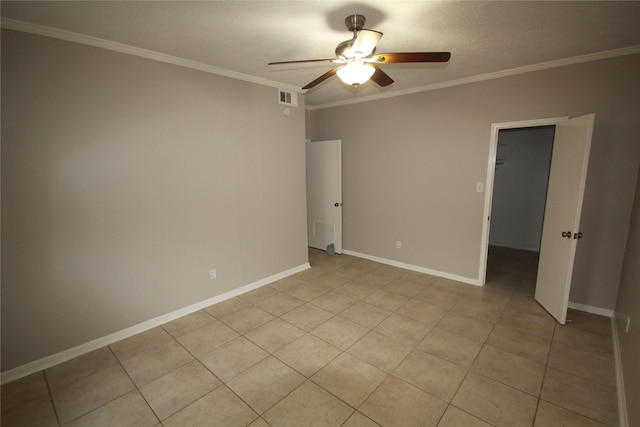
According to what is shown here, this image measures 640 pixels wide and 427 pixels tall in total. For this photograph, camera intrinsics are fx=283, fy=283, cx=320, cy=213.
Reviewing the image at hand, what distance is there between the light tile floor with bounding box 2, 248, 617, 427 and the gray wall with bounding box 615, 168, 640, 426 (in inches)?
7.5

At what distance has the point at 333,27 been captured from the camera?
218cm

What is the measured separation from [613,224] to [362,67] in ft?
9.90

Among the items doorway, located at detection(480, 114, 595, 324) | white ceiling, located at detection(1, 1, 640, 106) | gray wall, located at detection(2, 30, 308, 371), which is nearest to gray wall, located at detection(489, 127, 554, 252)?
doorway, located at detection(480, 114, 595, 324)

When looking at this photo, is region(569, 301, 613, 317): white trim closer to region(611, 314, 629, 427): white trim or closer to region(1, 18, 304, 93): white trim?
region(611, 314, 629, 427): white trim

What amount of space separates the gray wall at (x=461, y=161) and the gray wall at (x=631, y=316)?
0.28 metres

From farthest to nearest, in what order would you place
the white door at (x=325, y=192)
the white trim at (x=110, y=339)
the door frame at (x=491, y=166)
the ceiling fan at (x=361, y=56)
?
the white door at (x=325, y=192)
the door frame at (x=491, y=166)
the white trim at (x=110, y=339)
the ceiling fan at (x=361, y=56)

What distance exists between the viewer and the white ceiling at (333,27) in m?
1.88

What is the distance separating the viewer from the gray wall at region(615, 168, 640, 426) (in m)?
1.68

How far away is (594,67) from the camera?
278cm

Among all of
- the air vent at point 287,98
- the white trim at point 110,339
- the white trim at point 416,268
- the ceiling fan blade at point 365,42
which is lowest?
the white trim at point 110,339

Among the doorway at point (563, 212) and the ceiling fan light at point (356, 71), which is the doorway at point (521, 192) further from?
the ceiling fan light at point (356, 71)

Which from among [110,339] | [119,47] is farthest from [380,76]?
[110,339]

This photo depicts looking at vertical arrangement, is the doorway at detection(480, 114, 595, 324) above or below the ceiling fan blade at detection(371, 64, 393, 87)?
below

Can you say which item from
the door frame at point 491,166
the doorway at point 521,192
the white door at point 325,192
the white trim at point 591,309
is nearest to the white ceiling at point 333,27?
the door frame at point 491,166
